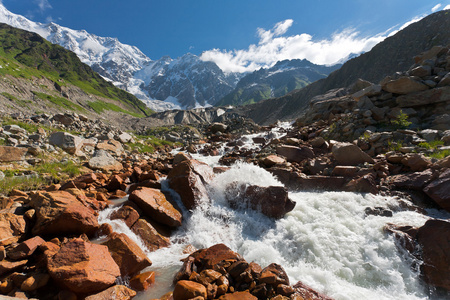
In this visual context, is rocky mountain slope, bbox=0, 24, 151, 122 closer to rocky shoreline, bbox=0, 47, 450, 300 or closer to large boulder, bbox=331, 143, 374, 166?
rocky shoreline, bbox=0, 47, 450, 300

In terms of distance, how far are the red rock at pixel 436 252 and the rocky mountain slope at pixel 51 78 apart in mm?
89857

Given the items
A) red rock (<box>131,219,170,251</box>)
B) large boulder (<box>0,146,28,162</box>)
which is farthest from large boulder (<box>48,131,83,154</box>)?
red rock (<box>131,219,170,251</box>)

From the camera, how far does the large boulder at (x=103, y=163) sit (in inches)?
489

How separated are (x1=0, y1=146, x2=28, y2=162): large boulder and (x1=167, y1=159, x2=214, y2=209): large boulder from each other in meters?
7.75

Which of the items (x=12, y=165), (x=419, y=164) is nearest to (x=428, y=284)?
(x=419, y=164)

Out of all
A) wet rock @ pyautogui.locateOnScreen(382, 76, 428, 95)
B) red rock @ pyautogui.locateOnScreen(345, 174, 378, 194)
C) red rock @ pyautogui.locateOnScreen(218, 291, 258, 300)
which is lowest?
red rock @ pyautogui.locateOnScreen(218, 291, 258, 300)

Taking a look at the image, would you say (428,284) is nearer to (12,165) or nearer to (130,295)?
(130,295)

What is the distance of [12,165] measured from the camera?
9680 millimetres

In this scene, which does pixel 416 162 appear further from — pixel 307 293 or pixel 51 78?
pixel 51 78

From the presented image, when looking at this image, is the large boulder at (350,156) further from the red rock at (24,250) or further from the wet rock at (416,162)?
the red rock at (24,250)

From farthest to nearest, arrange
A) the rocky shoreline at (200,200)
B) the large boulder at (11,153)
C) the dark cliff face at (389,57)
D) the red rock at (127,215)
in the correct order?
the dark cliff face at (389,57) → the large boulder at (11,153) → the red rock at (127,215) → the rocky shoreline at (200,200)

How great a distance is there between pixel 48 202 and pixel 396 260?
1016cm

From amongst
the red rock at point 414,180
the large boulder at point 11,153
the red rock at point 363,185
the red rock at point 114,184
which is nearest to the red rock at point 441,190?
the red rock at point 414,180

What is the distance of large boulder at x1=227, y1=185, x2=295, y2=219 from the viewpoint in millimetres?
8070
